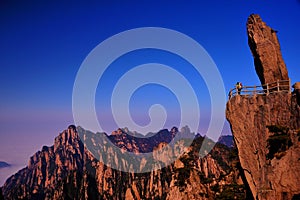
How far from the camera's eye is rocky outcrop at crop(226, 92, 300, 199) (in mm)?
21062

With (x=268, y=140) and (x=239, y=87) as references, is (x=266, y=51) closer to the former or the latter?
(x=239, y=87)

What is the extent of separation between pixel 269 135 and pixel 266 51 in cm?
1085

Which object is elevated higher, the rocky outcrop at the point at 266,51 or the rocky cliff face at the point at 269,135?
the rocky outcrop at the point at 266,51

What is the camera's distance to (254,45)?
3247cm

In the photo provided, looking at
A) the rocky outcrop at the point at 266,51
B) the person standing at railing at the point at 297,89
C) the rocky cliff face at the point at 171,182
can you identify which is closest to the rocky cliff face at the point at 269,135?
the rocky outcrop at the point at 266,51

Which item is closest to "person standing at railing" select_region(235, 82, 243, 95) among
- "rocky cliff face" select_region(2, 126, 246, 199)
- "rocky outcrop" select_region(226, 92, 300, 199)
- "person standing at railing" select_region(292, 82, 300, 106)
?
"rocky outcrop" select_region(226, 92, 300, 199)

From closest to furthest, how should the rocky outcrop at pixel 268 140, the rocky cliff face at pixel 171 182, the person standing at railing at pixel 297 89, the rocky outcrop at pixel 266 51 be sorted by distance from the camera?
the rocky outcrop at pixel 268 140
the person standing at railing at pixel 297 89
the rocky outcrop at pixel 266 51
the rocky cliff face at pixel 171 182

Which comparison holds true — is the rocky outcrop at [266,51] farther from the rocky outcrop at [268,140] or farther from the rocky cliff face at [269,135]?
the rocky outcrop at [268,140]

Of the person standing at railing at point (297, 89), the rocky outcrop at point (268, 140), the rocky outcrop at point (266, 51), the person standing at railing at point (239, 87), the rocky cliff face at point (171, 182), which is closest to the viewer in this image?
the rocky outcrop at point (268, 140)

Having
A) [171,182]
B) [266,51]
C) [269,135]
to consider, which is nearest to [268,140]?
[269,135]

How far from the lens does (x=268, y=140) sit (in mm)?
23453

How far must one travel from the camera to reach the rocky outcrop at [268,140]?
69.1 ft

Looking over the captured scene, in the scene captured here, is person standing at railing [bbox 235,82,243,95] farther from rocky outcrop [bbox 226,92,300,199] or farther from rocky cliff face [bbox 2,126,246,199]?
rocky cliff face [bbox 2,126,246,199]

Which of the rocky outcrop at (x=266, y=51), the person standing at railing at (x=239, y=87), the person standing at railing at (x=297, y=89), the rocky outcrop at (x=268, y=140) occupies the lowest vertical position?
the rocky outcrop at (x=268, y=140)
